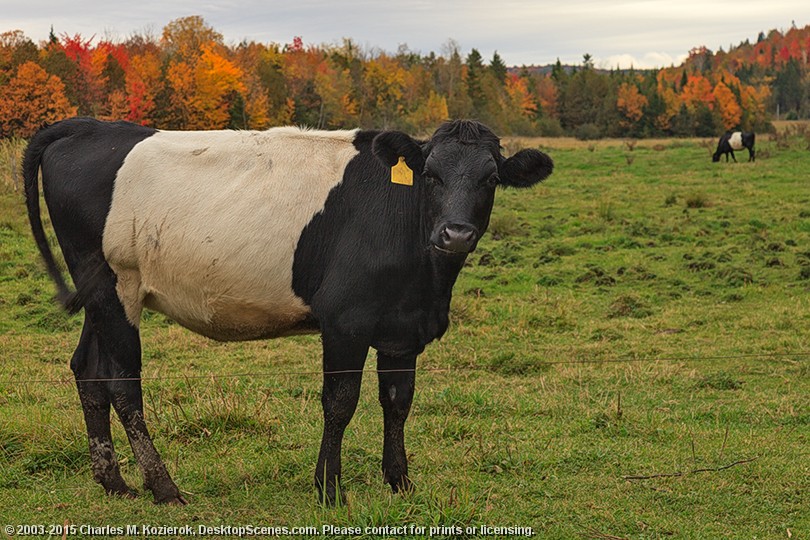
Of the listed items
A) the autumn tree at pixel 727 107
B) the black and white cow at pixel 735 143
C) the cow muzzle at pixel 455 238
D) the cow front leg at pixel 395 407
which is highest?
the autumn tree at pixel 727 107

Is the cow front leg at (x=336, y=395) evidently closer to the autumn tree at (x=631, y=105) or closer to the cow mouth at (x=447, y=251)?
the cow mouth at (x=447, y=251)

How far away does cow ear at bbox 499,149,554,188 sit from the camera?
575 centimetres

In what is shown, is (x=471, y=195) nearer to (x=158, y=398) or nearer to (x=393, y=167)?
(x=393, y=167)

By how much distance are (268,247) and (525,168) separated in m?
1.76

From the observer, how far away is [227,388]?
8.29 m

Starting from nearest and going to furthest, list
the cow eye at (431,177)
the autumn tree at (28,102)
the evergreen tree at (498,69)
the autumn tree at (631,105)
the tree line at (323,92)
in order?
the cow eye at (431,177) → the autumn tree at (28,102) → the tree line at (323,92) → the autumn tree at (631,105) → the evergreen tree at (498,69)

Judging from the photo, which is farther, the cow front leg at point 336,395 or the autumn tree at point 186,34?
the autumn tree at point 186,34

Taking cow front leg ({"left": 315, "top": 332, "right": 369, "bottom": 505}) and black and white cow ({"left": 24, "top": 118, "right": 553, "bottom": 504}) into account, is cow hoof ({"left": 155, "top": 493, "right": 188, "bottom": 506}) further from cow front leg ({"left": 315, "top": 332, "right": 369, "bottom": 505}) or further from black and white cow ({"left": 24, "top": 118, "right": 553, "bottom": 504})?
cow front leg ({"left": 315, "top": 332, "right": 369, "bottom": 505})

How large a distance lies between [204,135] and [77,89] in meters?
46.6

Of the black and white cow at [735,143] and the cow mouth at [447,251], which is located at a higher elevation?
the cow mouth at [447,251]

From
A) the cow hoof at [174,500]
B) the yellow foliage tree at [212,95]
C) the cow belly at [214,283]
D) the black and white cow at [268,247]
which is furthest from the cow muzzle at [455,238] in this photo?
the yellow foliage tree at [212,95]

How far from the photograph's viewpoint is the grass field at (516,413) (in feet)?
18.4

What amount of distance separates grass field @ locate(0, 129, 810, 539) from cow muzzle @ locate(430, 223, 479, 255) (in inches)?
56.3

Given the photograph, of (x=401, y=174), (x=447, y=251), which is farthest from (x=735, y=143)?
(x=447, y=251)
